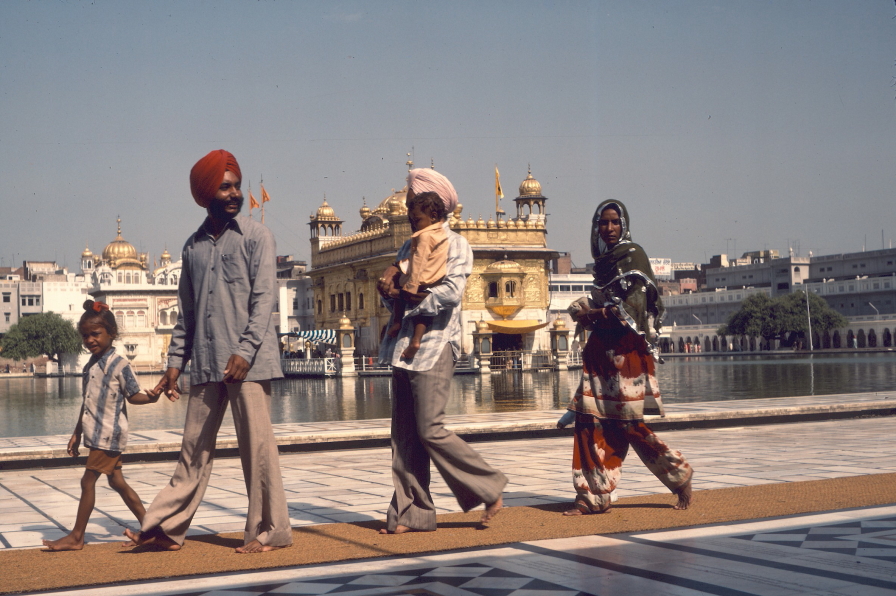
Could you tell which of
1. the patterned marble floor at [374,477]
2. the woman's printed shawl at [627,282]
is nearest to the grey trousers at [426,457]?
the patterned marble floor at [374,477]

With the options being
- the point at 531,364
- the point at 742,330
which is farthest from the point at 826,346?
the point at 531,364

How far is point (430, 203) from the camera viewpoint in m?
5.16

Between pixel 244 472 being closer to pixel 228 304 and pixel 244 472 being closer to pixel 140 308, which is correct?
pixel 228 304

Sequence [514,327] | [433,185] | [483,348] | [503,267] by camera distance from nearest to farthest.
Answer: [433,185] < [483,348] < [514,327] < [503,267]

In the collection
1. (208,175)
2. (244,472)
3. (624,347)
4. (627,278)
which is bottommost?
(244,472)

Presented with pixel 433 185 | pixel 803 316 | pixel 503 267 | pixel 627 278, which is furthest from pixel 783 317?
pixel 433 185

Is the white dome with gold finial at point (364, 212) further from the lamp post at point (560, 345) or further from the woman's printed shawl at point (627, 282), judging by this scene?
the woman's printed shawl at point (627, 282)

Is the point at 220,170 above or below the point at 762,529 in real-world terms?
above

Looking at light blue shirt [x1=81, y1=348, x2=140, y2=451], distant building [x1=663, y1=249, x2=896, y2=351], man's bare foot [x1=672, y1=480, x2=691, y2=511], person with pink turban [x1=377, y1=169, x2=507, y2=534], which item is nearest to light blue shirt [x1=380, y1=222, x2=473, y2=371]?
person with pink turban [x1=377, y1=169, x2=507, y2=534]

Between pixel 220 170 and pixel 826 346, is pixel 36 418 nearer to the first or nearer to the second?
pixel 220 170

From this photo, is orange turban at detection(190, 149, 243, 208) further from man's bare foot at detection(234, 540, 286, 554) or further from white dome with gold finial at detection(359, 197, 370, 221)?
white dome with gold finial at detection(359, 197, 370, 221)

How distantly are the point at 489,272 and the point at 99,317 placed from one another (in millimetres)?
40862

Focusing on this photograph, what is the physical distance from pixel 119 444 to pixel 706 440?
6513mm

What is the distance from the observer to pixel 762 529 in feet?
15.5
